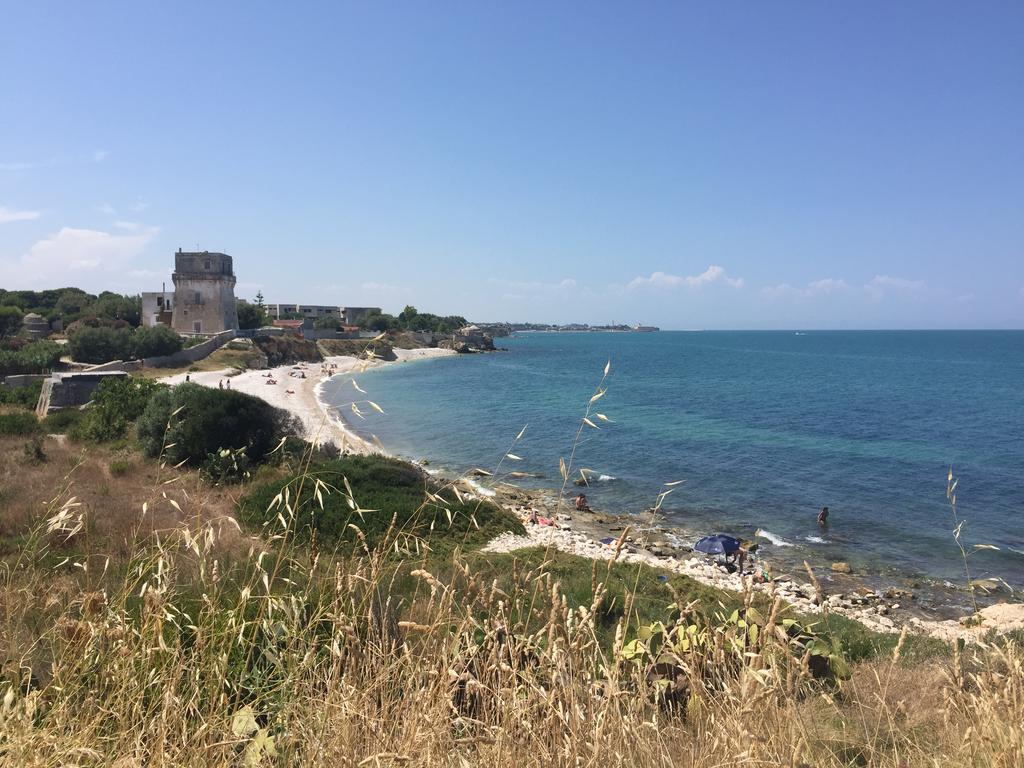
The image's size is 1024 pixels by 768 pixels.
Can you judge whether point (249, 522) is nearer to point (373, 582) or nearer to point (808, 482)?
point (373, 582)

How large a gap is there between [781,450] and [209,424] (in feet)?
94.2

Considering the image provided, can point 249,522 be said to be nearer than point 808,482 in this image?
Yes

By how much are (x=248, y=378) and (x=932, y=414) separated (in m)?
57.2

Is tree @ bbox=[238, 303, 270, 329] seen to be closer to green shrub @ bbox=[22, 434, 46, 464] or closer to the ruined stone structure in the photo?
the ruined stone structure

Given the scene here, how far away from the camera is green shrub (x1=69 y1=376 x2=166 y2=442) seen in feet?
68.9

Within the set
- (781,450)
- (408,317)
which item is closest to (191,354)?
(781,450)

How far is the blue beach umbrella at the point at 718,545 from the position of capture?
17172mm

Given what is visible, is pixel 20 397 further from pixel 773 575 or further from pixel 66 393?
pixel 773 575

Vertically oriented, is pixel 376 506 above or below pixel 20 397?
below

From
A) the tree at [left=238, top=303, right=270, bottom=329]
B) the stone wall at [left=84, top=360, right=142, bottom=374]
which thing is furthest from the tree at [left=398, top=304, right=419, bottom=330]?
the stone wall at [left=84, top=360, right=142, bottom=374]

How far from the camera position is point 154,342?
51875mm

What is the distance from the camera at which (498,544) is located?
55.2ft

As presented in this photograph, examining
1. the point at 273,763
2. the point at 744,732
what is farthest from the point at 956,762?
the point at 273,763

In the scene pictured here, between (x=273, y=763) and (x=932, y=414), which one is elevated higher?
(x=273, y=763)
